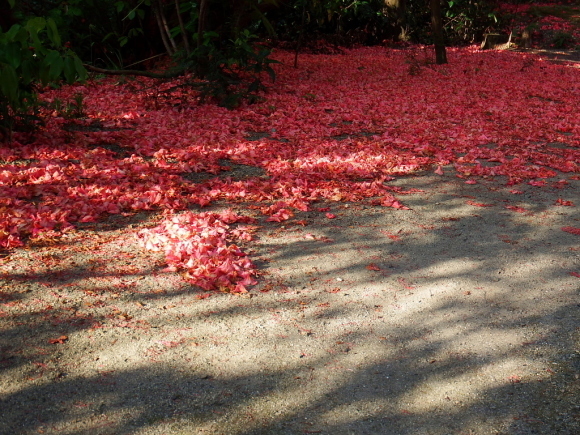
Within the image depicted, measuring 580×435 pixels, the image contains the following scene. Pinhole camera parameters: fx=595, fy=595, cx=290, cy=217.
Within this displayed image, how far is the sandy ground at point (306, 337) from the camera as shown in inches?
104

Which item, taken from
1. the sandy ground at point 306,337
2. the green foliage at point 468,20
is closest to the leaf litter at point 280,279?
the sandy ground at point 306,337

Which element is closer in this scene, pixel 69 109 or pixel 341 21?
pixel 69 109

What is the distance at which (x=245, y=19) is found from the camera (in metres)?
12.3

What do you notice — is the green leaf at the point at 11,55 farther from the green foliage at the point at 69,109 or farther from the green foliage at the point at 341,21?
the green foliage at the point at 341,21

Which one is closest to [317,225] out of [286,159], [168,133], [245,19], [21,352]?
[286,159]

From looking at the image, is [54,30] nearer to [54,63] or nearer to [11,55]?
[54,63]

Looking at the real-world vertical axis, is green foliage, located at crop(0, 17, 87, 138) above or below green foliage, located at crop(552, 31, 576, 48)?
above

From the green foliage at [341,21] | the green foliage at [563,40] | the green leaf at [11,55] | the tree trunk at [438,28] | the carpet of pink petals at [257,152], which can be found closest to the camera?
the green leaf at [11,55]

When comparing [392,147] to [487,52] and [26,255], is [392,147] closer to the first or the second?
[26,255]

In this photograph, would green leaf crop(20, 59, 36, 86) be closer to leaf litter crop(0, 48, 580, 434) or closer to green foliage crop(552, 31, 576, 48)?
leaf litter crop(0, 48, 580, 434)

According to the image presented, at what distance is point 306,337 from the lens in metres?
3.25

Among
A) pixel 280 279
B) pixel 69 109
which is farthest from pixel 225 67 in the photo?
pixel 280 279

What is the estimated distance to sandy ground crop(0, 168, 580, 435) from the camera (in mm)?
2645

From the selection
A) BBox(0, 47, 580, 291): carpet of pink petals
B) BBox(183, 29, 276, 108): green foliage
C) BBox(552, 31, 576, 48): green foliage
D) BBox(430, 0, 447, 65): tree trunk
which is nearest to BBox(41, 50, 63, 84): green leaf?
BBox(0, 47, 580, 291): carpet of pink petals
